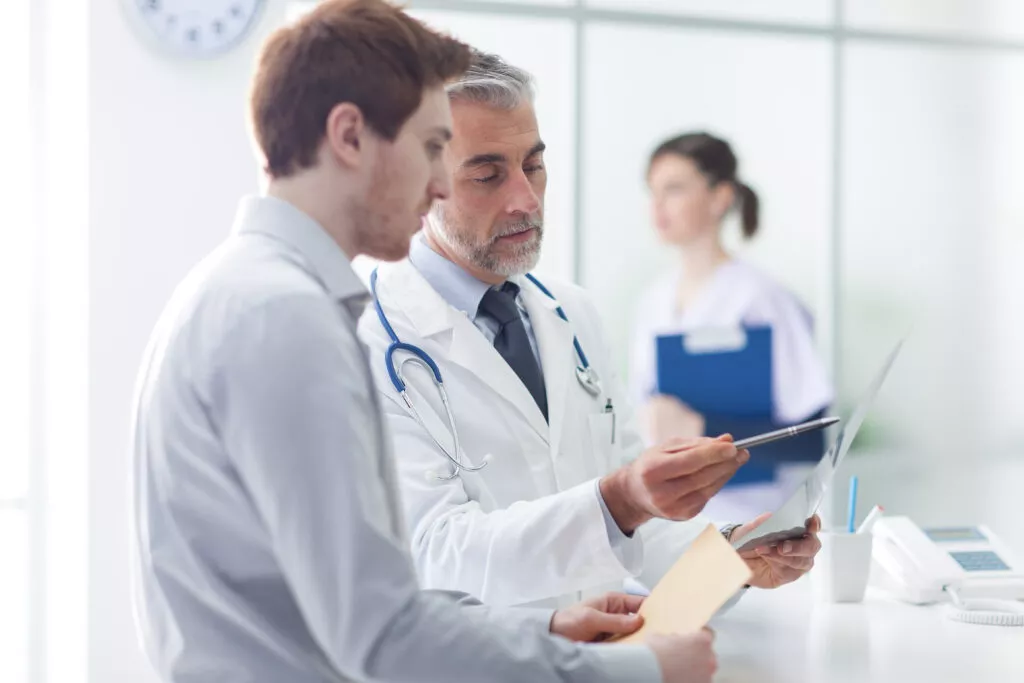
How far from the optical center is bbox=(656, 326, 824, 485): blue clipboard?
4.16m

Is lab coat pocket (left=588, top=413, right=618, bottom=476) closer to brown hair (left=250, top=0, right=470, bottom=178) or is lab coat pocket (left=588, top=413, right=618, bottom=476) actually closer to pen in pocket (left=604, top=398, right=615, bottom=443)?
pen in pocket (left=604, top=398, right=615, bottom=443)

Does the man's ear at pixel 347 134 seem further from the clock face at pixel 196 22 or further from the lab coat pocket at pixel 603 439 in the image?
the clock face at pixel 196 22

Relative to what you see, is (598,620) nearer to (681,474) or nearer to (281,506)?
(681,474)

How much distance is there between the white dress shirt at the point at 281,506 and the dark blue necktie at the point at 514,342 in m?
0.78

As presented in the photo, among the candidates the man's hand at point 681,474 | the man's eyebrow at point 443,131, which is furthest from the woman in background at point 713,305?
the man's eyebrow at point 443,131

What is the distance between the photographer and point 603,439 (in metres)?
1.87

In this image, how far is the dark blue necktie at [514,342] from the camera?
71.4 inches

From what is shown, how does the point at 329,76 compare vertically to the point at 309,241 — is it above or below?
above

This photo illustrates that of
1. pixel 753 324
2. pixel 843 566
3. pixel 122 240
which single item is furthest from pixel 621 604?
pixel 753 324

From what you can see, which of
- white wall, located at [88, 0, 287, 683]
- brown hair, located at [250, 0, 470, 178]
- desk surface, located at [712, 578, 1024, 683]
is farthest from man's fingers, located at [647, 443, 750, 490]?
white wall, located at [88, 0, 287, 683]

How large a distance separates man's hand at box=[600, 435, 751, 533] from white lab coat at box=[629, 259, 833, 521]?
114 inches

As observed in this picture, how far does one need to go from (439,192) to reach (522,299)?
80cm

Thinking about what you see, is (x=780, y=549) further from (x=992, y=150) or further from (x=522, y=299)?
(x=992, y=150)

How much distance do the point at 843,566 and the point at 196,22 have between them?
2.48 metres
